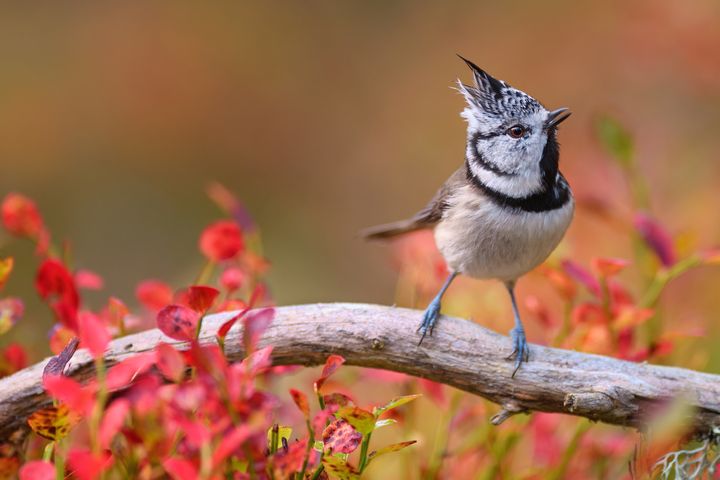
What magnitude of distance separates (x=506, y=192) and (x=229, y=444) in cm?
131

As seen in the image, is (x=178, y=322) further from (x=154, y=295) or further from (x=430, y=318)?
(x=430, y=318)

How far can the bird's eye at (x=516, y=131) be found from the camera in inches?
77.2

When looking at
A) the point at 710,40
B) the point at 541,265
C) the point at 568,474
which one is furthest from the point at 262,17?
the point at 568,474

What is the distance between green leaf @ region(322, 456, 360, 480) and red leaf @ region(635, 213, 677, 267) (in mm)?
944

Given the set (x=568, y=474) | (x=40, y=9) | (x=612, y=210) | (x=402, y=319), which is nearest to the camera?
(x=402, y=319)

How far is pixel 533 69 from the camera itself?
4.05 m

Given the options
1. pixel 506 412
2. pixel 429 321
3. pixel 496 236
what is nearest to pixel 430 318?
pixel 429 321

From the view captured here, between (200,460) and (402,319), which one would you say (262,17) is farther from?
(200,460)

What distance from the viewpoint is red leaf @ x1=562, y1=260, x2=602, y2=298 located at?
1.57 meters

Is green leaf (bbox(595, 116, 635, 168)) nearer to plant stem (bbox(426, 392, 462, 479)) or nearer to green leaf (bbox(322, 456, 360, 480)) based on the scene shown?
plant stem (bbox(426, 392, 462, 479))

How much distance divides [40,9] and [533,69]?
261 centimetres

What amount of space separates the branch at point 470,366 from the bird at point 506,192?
46 centimetres

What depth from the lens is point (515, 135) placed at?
1.97 metres

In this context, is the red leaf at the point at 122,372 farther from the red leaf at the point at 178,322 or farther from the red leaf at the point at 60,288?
the red leaf at the point at 60,288
